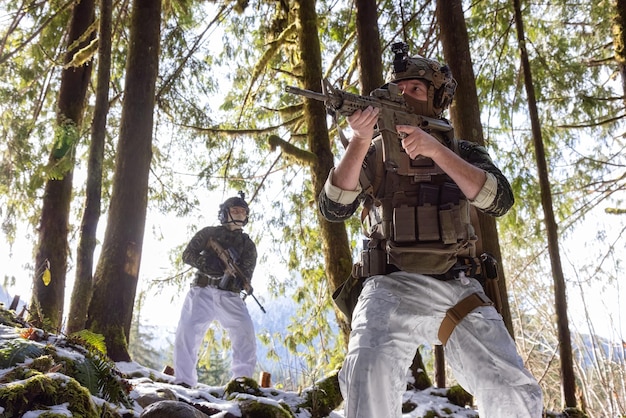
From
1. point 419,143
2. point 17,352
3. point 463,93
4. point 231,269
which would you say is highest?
point 463,93

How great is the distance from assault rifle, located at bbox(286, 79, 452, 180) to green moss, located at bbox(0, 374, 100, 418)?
5.36 ft

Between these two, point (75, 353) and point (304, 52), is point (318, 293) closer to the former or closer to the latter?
point (304, 52)

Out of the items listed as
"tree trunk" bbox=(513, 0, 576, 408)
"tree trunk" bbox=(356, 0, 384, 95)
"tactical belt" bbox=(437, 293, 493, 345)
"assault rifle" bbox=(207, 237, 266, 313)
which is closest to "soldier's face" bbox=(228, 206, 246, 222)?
"assault rifle" bbox=(207, 237, 266, 313)

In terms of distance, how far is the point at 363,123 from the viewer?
93.5 inches

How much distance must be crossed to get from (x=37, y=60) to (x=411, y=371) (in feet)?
23.7

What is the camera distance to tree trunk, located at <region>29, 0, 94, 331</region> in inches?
241

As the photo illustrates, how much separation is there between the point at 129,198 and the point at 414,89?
3398mm

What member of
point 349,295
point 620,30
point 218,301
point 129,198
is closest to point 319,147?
point 218,301

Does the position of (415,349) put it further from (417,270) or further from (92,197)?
(92,197)

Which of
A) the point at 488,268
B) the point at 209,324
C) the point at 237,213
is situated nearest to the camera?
the point at 488,268

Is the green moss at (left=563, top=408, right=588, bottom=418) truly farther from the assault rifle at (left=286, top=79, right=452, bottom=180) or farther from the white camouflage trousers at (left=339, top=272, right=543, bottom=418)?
the assault rifle at (left=286, top=79, right=452, bottom=180)

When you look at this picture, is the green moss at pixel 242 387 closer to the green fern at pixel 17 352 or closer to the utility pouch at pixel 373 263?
the green fern at pixel 17 352

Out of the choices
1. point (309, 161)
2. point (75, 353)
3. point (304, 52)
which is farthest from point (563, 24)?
point (75, 353)

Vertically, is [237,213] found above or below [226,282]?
above
